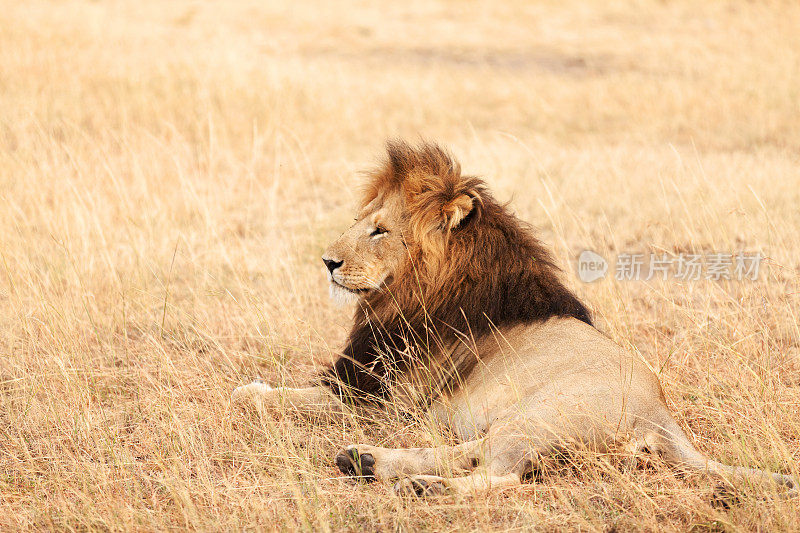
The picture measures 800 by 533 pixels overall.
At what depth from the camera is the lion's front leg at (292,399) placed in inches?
146

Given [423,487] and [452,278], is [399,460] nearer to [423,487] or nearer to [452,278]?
[423,487]

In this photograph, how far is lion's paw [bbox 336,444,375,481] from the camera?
3.06 m

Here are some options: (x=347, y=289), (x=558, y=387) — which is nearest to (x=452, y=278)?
(x=347, y=289)

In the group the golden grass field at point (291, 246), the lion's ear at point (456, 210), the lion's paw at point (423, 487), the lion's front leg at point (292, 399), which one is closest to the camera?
the lion's paw at point (423, 487)

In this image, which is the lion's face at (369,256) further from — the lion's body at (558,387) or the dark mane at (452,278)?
the lion's body at (558,387)

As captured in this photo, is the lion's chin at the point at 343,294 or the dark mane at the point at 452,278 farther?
the lion's chin at the point at 343,294

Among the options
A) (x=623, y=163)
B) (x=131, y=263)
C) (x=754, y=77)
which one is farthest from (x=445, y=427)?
(x=754, y=77)

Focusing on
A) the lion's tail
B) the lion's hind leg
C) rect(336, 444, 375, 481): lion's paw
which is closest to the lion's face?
rect(336, 444, 375, 481): lion's paw

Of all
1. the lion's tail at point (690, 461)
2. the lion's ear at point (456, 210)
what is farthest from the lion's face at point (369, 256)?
the lion's tail at point (690, 461)

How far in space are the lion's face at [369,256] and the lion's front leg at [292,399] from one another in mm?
471

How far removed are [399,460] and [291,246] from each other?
11.8 ft

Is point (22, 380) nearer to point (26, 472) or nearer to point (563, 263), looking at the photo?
point (26, 472)

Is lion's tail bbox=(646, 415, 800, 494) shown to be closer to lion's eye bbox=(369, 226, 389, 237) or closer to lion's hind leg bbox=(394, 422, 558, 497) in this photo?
lion's hind leg bbox=(394, 422, 558, 497)

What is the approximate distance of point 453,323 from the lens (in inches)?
141
